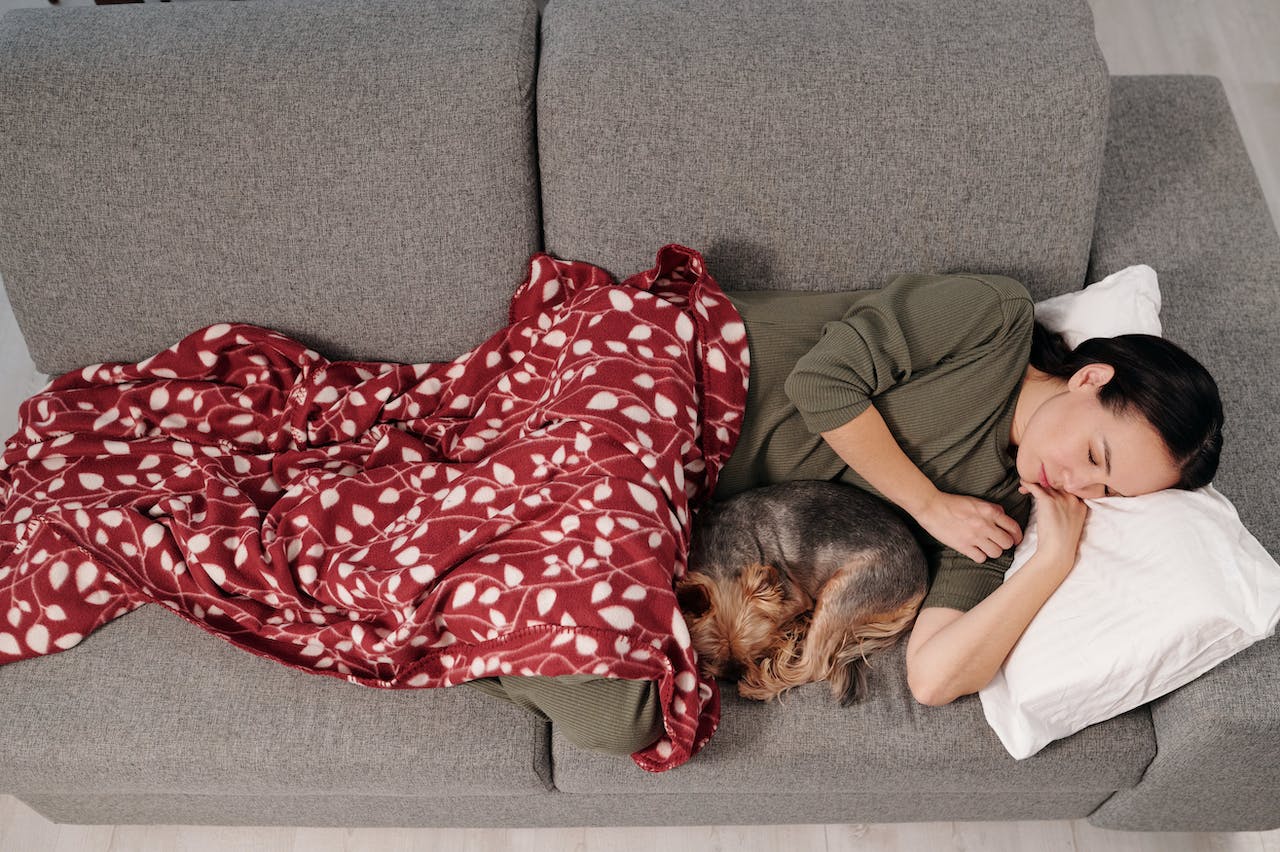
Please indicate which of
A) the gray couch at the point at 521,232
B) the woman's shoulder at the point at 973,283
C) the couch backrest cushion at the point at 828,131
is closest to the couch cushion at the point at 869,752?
the gray couch at the point at 521,232

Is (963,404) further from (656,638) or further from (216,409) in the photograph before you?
(216,409)

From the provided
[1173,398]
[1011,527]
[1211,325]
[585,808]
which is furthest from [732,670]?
[1211,325]

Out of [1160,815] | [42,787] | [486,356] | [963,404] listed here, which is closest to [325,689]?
[42,787]

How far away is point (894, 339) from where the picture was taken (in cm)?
133

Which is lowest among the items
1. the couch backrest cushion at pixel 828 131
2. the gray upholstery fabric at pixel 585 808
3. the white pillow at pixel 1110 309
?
the gray upholstery fabric at pixel 585 808

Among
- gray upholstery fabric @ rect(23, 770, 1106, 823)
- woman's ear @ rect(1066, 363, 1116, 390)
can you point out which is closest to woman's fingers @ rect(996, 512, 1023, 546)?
woman's ear @ rect(1066, 363, 1116, 390)

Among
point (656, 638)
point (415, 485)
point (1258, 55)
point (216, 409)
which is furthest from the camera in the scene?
point (1258, 55)

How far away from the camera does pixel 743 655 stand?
4.28 feet

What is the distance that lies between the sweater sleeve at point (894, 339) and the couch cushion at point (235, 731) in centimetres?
62

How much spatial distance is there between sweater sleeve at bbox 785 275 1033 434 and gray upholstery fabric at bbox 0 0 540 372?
1.73 feet

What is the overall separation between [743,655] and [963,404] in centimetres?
49

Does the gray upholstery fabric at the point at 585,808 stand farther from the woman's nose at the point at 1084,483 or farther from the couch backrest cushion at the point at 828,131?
the couch backrest cushion at the point at 828,131

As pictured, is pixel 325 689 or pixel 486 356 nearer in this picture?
pixel 325 689

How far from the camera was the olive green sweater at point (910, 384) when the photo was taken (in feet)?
4.39
